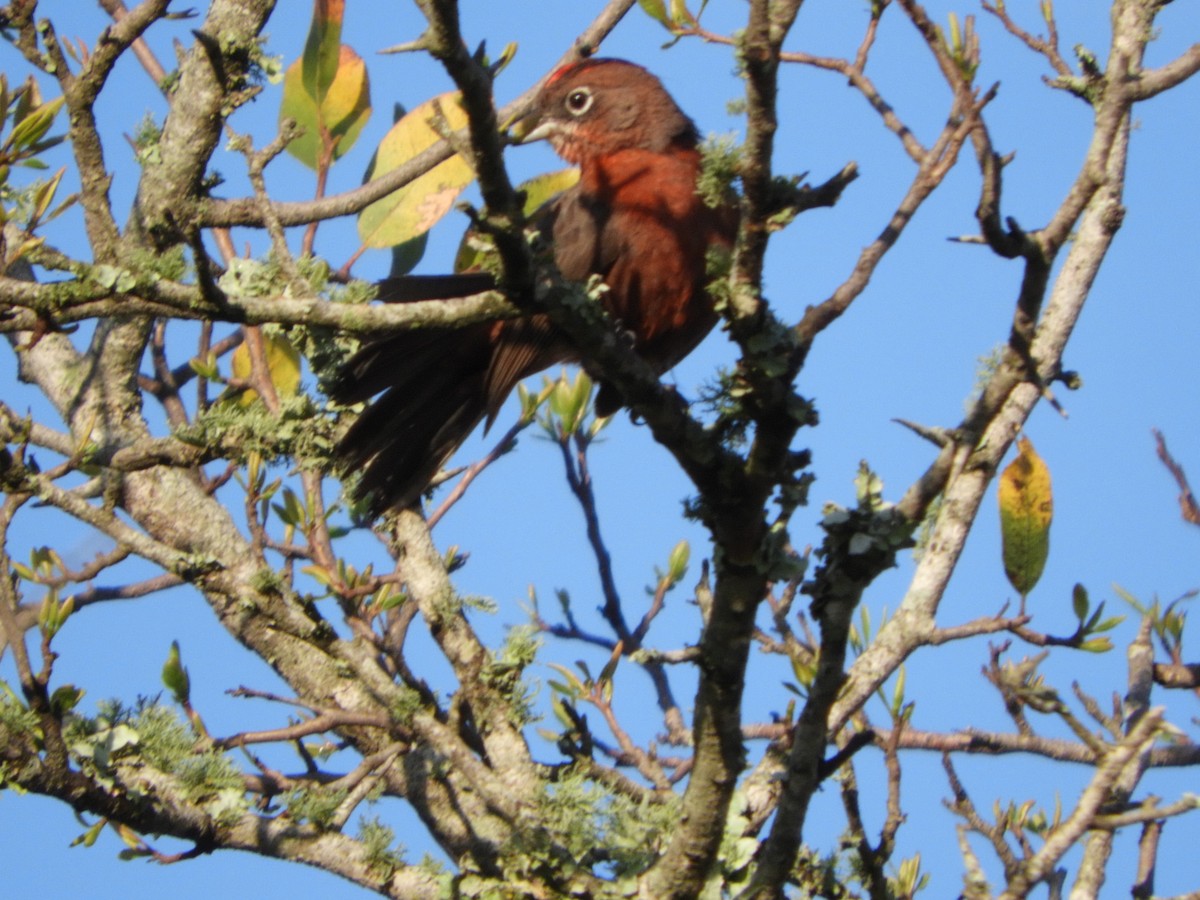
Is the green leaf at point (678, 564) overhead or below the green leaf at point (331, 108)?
below

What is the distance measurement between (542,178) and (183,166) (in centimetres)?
156

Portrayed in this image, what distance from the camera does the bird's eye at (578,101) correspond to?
5.50 meters

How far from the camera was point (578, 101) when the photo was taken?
5523 millimetres

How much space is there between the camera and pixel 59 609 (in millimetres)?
3057

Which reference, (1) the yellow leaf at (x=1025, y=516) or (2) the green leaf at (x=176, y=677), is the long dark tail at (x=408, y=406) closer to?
(2) the green leaf at (x=176, y=677)

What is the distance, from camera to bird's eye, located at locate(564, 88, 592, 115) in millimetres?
5500

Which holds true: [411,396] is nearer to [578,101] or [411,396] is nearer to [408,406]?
[408,406]

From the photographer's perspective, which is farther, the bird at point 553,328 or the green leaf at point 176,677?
the bird at point 553,328

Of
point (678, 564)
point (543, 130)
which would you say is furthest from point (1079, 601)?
point (543, 130)

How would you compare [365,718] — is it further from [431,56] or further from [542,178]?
[542,178]

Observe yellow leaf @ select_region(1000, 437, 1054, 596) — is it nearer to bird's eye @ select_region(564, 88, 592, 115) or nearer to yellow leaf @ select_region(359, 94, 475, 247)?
yellow leaf @ select_region(359, 94, 475, 247)

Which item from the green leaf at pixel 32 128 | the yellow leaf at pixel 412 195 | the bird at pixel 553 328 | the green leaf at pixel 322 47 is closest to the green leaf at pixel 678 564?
the bird at pixel 553 328

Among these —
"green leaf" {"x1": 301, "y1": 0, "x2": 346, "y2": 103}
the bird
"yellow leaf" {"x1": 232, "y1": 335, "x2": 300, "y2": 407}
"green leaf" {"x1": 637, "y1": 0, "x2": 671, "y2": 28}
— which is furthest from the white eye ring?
"yellow leaf" {"x1": 232, "y1": 335, "x2": 300, "y2": 407}

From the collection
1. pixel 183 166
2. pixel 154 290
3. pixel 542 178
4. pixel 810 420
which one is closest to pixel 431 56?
pixel 154 290
